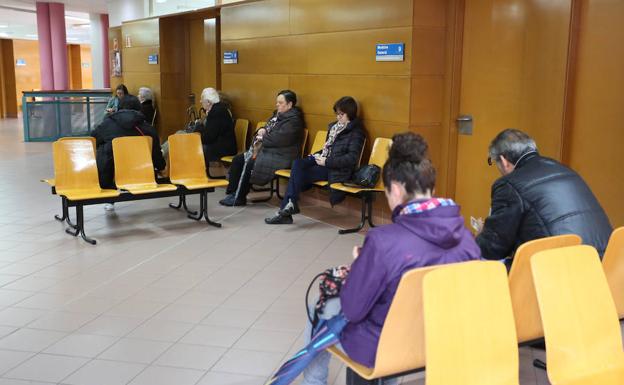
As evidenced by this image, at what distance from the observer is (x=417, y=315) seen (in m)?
2.29

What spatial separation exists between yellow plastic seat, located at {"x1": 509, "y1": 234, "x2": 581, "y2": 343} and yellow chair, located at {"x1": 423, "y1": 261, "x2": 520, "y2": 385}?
348mm

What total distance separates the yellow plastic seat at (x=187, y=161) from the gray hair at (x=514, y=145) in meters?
3.69

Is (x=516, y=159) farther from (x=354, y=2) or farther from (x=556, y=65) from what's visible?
(x=354, y=2)

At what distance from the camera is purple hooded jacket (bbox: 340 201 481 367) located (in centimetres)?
223

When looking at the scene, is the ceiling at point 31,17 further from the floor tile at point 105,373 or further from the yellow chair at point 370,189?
the floor tile at point 105,373

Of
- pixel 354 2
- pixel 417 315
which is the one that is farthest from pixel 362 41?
pixel 417 315

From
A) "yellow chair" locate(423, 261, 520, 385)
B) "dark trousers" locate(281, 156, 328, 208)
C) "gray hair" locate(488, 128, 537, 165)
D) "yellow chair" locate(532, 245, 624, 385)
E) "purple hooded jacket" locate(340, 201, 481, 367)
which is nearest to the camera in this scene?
"yellow chair" locate(423, 261, 520, 385)

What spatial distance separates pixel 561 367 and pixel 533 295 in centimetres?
36

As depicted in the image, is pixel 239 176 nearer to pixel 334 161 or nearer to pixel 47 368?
pixel 334 161

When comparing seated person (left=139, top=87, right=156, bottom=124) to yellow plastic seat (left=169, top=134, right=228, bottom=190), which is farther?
seated person (left=139, top=87, right=156, bottom=124)

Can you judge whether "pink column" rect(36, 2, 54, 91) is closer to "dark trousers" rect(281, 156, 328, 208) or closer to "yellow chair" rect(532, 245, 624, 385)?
"dark trousers" rect(281, 156, 328, 208)

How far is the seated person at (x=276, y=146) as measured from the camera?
7480mm

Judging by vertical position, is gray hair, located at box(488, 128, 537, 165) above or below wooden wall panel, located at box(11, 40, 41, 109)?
below

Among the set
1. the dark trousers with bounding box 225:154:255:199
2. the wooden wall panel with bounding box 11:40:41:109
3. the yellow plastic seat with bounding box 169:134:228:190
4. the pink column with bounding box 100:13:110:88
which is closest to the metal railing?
the pink column with bounding box 100:13:110:88
